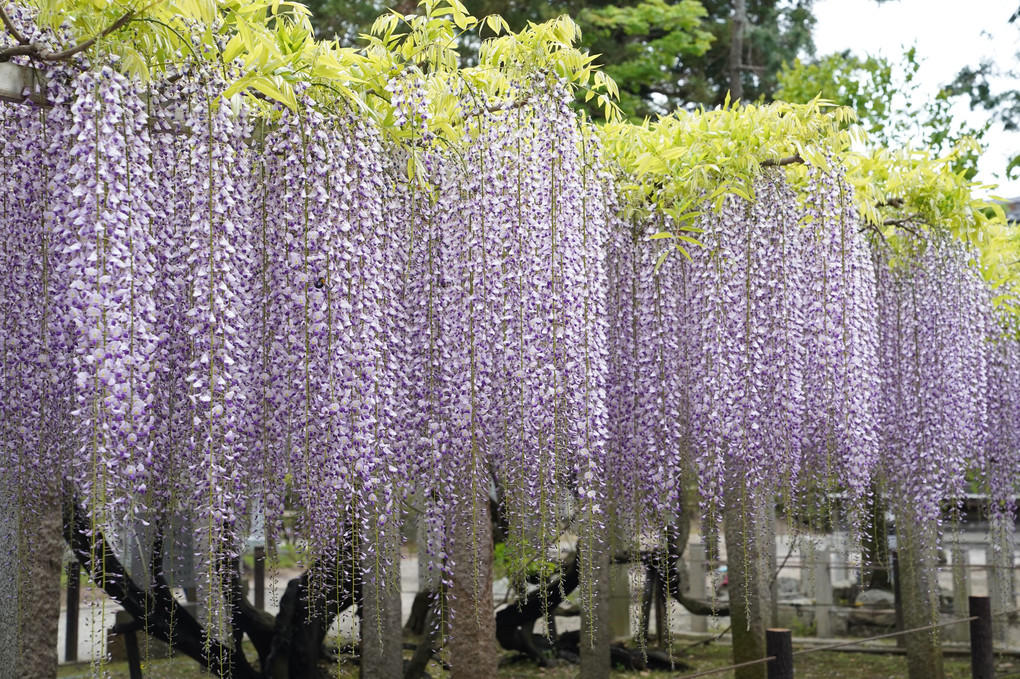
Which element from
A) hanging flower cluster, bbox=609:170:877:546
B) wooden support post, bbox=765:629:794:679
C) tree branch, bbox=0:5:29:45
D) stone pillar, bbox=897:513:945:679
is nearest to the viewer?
tree branch, bbox=0:5:29:45

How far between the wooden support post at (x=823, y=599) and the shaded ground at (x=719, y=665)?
404mm

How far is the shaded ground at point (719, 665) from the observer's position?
7.94 meters

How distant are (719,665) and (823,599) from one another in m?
2.23

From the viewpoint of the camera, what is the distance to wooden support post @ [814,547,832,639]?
997 centimetres

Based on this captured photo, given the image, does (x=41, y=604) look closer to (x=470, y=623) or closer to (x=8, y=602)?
(x=8, y=602)

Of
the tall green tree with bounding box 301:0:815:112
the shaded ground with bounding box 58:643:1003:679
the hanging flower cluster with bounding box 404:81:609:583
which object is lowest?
the shaded ground with bounding box 58:643:1003:679

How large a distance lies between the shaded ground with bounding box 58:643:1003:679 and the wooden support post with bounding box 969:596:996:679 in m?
2.14

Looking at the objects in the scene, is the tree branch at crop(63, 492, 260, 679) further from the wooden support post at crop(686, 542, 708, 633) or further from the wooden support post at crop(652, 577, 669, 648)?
the wooden support post at crop(686, 542, 708, 633)

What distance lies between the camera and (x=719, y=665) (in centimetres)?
844

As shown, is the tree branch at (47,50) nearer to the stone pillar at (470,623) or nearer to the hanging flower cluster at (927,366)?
the stone pillar at (470,623)

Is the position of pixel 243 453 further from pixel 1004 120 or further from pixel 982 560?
pixel 982 560

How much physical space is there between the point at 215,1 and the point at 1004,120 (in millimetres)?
10084

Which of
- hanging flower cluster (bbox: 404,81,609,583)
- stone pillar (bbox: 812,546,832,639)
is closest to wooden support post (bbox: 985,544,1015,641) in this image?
stone pillar (bbox: 812,546,832,639)

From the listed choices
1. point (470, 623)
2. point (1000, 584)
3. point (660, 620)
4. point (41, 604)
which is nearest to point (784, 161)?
point (470, 623)
